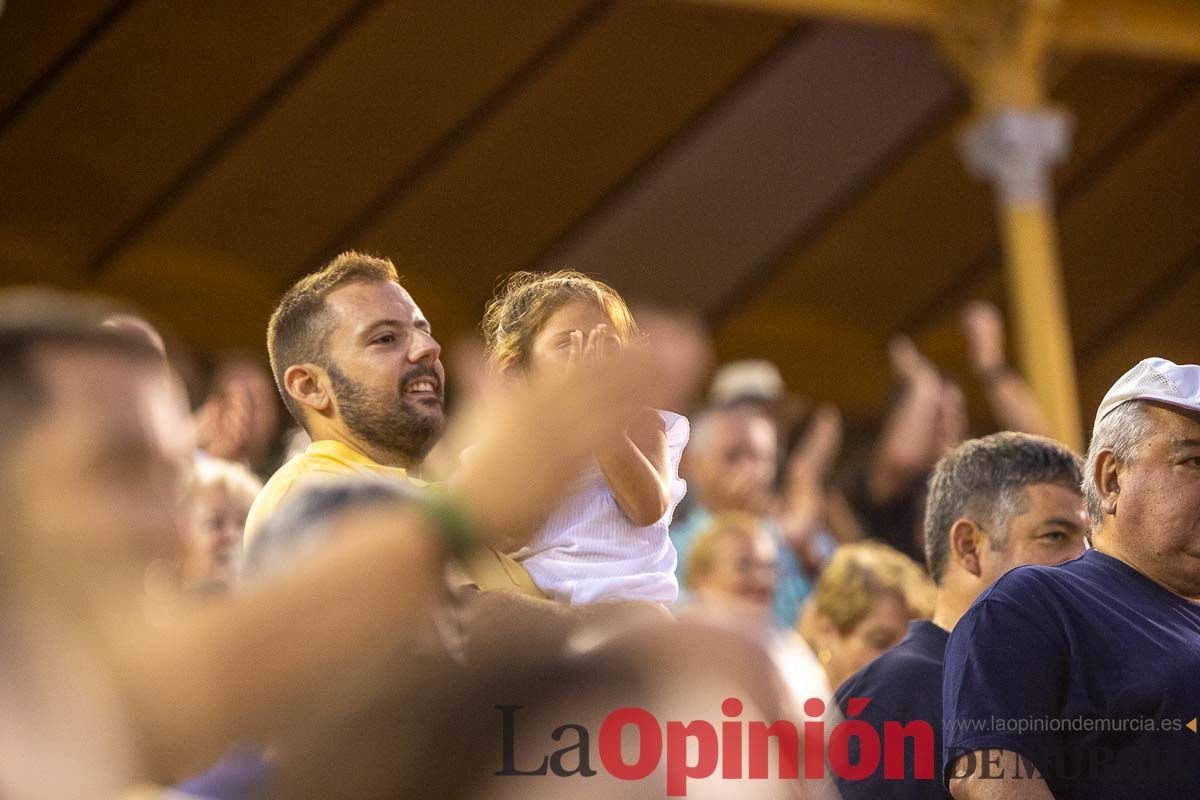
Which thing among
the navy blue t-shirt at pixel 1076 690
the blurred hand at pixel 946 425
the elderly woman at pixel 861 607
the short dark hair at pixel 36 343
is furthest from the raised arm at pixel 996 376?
the short dark hair at pixel 36 343

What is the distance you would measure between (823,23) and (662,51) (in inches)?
50.1

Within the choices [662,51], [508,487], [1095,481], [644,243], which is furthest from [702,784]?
[644,243]

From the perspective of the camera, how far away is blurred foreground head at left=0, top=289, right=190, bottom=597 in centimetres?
121

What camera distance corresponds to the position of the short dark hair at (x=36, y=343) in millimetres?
1245

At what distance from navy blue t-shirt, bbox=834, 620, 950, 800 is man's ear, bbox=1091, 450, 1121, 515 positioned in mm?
401

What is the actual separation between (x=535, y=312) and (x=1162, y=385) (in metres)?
1.06

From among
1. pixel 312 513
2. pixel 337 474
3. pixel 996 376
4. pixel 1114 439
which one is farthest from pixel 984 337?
pixel 312 513

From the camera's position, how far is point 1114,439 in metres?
2.79

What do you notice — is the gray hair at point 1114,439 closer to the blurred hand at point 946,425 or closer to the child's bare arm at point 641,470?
the child's bare arm at point 641,470

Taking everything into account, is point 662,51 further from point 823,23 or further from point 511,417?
point 511,417

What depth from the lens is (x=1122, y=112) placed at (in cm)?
1070

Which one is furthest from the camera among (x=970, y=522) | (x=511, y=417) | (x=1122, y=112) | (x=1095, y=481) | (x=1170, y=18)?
(x=1122, y=112)

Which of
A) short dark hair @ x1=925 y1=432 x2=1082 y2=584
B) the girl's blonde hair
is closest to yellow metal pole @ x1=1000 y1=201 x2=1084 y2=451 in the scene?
short dark hair @ x1=925 y1=432 x2=1082 y2=584

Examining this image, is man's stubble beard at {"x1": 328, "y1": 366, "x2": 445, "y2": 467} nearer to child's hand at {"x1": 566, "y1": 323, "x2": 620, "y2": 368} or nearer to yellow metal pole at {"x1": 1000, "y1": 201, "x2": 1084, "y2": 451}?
child's hand at {"x1": 566, "y1": 323, "x2": 620, "y2": 368}
